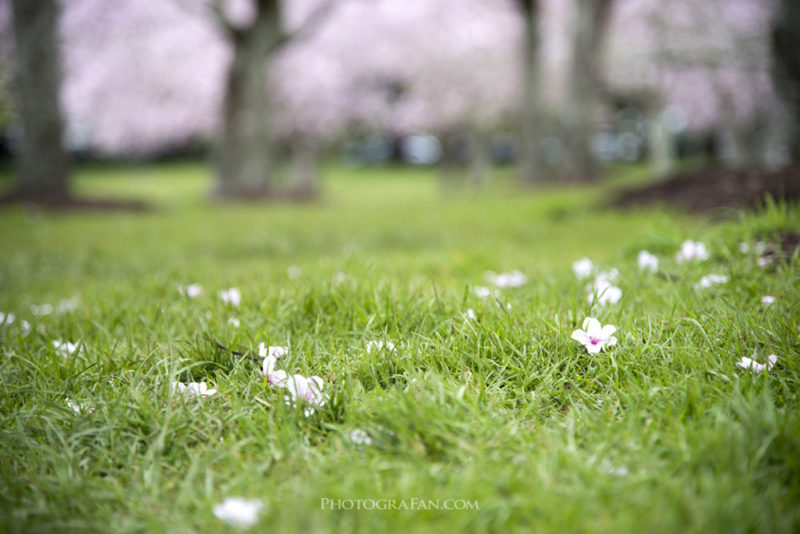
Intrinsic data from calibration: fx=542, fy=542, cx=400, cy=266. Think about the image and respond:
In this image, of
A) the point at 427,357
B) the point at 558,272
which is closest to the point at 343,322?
the point at 427,357

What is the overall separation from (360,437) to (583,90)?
12.0m

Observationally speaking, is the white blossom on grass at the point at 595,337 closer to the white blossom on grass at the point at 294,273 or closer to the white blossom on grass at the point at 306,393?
the white blossom on grass at the point at 306,393

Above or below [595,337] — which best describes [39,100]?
above

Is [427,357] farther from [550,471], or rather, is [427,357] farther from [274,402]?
[550,471]

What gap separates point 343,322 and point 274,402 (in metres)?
0.75

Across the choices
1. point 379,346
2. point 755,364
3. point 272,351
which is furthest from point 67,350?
point 755,364

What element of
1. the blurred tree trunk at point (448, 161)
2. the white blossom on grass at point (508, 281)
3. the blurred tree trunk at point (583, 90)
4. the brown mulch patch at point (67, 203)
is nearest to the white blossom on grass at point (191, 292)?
the white blossom on grass at point (508, 281)

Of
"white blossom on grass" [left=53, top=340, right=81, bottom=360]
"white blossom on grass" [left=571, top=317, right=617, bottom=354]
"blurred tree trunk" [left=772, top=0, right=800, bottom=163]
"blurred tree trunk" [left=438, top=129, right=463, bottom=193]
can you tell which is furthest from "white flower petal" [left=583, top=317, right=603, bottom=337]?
"blurred tree trunk" [left=438, top=129, right=463, bottom=193]

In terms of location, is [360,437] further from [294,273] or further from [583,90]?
[583,90]

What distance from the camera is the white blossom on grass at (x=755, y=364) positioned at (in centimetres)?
164

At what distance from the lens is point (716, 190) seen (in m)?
5.91

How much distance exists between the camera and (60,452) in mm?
1504

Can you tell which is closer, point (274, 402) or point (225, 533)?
point (225, 533)

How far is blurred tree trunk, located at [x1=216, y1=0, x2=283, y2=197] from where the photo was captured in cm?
1339
